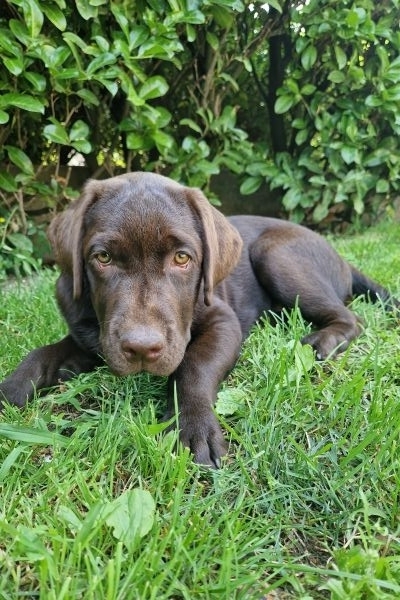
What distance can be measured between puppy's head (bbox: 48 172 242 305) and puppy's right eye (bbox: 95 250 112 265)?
133mm

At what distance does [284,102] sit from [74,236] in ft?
14.8

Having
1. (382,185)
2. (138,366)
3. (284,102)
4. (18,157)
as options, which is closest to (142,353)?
(138,366)

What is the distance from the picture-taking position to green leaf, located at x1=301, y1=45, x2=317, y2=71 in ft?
20.0

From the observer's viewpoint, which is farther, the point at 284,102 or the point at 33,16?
the point at 284,102

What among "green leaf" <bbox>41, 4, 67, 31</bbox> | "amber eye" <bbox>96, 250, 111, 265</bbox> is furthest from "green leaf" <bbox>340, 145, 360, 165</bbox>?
"amber eye" <bbox>96, 250, 111, 265</bbox>

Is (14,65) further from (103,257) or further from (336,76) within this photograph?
(336,76)

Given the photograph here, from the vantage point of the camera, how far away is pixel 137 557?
148 cm

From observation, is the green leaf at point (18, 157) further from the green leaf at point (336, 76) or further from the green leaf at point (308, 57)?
the green leaf at point (336, 76)

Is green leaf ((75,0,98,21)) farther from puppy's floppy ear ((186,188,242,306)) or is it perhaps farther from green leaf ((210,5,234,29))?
puppy's floppy ear ((186,188,242,306))

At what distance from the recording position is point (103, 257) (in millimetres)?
2518

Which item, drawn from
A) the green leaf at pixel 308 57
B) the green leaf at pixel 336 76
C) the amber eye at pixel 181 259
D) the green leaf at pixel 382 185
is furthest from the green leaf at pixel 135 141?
the green leaf at pixel 382 185

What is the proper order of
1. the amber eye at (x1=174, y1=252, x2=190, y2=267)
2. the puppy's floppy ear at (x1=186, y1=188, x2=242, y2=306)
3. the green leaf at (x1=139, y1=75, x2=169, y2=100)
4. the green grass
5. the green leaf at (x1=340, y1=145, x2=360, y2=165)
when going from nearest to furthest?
the green grass < the amber eye at (x1=174, y1=252, x2=190, y2=267) < the puppy's floppy ear at (x1=186, y1=188, x2=242, y2=306) < the green leaf at (x1=139, y1=75, x2=169, y2=100) < the green leaf at (x1=340, y1=145, x2=360, y2=165)

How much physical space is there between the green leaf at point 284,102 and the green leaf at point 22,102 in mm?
3008

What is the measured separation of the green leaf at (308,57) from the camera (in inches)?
240
